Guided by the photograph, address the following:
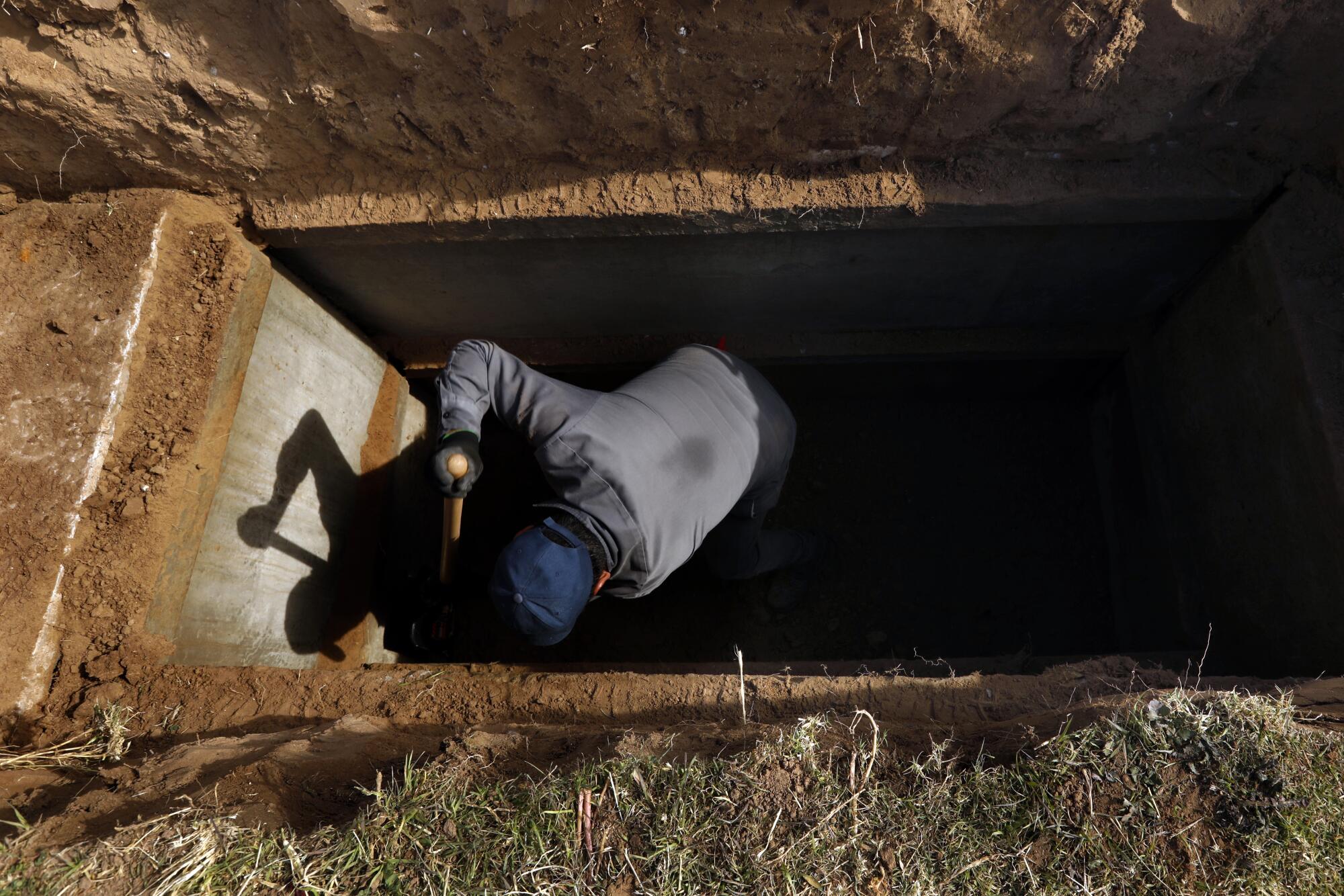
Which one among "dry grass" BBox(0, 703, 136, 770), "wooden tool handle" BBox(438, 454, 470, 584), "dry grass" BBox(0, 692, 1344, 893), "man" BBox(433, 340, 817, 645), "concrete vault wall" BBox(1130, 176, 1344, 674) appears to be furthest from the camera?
"wooden tool handle" BBox(438, 454, 470, 584)

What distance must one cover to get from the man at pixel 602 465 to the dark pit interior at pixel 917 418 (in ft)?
2.67

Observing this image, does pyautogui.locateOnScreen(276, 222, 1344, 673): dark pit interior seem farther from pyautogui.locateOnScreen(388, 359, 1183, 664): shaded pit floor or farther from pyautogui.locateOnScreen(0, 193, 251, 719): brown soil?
pyautogui.locateOnScreen(0, 193, 251, 719): brown soil

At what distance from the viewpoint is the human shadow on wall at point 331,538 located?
3.15m

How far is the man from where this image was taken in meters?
2.25

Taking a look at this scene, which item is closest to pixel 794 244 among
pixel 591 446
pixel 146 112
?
pixel 591 446

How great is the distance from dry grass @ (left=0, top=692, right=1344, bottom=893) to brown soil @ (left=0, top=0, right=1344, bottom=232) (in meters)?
2.09

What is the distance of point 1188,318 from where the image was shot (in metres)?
3.37

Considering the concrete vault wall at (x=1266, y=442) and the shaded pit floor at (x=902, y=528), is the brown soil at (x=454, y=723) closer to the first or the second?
the concrete vault wall at (x=1266, y=442)

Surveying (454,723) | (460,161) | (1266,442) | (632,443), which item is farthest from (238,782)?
(1266,442)

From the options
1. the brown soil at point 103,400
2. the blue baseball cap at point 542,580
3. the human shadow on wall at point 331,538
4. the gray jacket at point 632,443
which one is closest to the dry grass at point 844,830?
the blue baseball cap at point 542,580

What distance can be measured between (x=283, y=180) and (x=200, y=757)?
2.21 metres

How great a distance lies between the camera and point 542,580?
218 centimetres

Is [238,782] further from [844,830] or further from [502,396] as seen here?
[844,830]

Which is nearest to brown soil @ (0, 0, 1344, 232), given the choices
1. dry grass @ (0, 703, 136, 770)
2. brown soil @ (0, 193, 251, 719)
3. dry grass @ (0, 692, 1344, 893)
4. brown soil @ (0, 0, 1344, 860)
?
brown soil @ (0, 0, 1344, 860)
